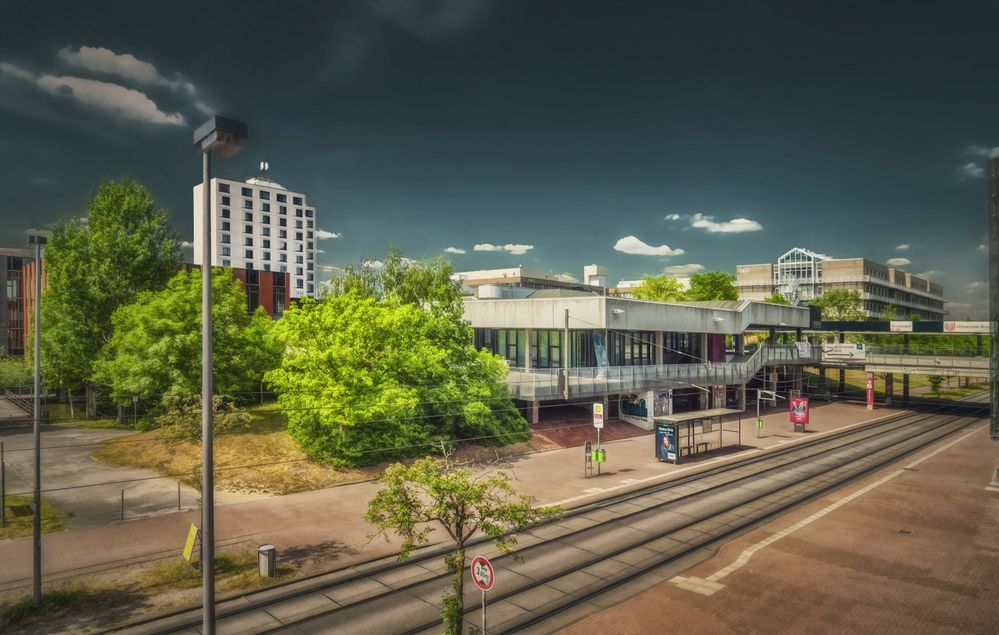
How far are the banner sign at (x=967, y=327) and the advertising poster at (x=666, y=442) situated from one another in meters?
42.2

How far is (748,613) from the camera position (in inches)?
603

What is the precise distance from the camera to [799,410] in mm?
46719

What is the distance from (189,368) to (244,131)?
32.8m

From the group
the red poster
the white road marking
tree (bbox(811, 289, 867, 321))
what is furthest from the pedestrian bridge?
tree (bbox(811, 289, 867, 321))

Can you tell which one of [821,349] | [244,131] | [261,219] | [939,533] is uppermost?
[261,219]

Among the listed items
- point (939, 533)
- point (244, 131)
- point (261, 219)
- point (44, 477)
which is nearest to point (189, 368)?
point (44, 477)

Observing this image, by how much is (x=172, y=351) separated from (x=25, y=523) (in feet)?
46.4

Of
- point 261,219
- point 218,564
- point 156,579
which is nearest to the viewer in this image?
point 156,579

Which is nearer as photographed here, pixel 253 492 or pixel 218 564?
pixel 218 564

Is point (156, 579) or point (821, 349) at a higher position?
point (821, 349)

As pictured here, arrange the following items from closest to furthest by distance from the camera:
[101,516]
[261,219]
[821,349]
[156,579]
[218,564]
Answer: [156,579] < [218,564] < [101,516] < [821,349] < [261,219]

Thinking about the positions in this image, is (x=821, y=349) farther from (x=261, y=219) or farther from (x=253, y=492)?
(x=261, y=219)

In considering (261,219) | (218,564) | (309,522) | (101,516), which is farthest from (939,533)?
(261,219)

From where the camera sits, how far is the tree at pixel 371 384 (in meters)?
30.1
